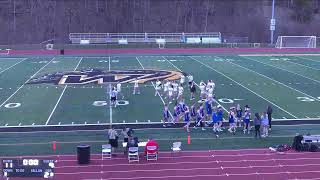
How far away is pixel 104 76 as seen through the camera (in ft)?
113

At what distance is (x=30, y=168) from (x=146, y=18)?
65300 millimetres

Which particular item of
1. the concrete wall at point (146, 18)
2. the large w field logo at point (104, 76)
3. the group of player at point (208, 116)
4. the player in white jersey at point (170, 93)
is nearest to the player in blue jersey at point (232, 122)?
the group of player at point (208, 116)

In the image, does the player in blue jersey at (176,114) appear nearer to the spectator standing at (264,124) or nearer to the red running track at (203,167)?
the spectator standing at (264,124)

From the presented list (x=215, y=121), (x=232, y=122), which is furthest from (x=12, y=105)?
(x=232, y=122)

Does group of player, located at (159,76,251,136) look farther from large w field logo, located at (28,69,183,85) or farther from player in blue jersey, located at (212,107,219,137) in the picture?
large w field logo, located at (28,69,183,85)

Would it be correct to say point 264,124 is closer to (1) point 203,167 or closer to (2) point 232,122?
(2) point 232,122

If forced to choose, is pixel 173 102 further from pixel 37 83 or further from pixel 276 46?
pixel 276 46

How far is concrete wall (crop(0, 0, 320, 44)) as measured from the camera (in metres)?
72.3

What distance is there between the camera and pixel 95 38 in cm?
6512

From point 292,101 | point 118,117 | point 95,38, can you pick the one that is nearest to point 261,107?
point 292,101

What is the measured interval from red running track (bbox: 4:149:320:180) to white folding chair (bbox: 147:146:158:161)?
0.57ft

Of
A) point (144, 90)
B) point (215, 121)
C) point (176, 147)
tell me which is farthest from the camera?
point (144, 90)

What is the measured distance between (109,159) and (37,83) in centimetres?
1670

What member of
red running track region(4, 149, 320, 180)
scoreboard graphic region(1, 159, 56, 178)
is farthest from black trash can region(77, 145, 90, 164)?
scoreboard graphic region(1, 159, 56, 178)
